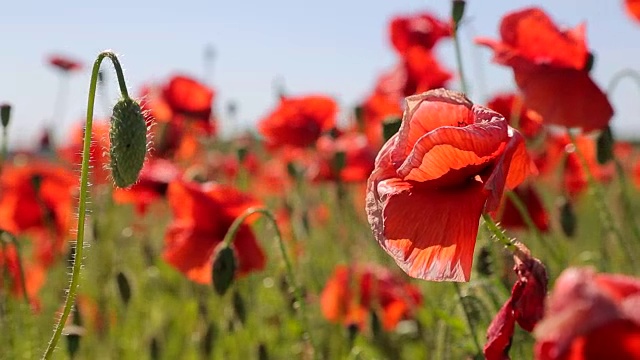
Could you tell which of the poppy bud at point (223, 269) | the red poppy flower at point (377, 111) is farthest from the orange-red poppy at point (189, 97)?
the poppy bud at point (223, 269)

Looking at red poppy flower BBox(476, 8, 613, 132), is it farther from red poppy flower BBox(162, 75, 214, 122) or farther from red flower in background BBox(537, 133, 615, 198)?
red poppy flower BBox(162, 75, 214, 122)

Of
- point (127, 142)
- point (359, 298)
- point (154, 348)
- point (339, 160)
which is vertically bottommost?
point (359, 298)

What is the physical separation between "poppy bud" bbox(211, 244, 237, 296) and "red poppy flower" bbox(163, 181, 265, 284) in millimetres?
659

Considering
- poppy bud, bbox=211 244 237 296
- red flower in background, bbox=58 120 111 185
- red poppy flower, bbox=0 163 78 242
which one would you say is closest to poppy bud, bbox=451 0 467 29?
poppy bud, bbox=211 244 237 296

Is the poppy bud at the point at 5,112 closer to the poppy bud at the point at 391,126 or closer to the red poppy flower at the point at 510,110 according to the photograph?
the poppy bud at the point at 391,126

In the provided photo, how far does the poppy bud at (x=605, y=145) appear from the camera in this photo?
2.31 meters

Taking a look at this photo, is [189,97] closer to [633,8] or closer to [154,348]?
[154,348]

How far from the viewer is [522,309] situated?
3.69 ft

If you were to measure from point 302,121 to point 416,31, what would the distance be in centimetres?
57

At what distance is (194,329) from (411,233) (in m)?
2.50

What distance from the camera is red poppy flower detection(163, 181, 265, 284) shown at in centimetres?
261

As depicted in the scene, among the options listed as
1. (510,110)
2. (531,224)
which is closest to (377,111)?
(510,110)

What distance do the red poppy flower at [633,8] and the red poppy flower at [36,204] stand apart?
6.59 ft

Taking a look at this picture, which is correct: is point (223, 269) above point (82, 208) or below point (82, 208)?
below
